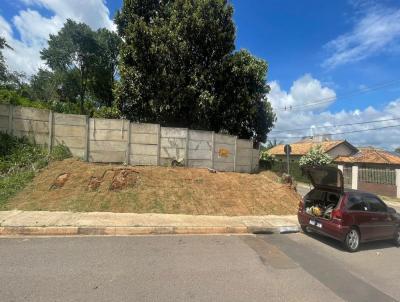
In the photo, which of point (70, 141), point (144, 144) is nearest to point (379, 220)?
point (144, 144)

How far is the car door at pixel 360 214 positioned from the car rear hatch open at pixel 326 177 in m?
0.46

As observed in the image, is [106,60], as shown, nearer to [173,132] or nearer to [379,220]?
[173,132]

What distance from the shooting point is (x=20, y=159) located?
40.4ft

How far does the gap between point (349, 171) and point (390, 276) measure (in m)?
26.2

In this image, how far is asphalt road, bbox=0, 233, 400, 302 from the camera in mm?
4922

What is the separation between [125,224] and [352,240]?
620 cm

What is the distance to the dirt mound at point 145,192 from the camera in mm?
10688

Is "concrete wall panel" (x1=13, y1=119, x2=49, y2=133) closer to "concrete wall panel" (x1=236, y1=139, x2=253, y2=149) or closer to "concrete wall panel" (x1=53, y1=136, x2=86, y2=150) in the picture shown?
"concrete wall panel" (x1=53, y1=136, x2=86, y2=150)

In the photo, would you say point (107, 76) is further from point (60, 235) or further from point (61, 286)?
point (61, 286)

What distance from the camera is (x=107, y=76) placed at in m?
35.0

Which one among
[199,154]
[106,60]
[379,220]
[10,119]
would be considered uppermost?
[106,60]

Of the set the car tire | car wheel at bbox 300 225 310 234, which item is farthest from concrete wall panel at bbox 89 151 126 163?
the car tire

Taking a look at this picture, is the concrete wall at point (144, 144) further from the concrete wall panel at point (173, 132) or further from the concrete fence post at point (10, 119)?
the concrete fence post at point (10, 119)

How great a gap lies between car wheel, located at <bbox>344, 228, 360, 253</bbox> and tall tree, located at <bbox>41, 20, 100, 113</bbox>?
30613 millimetres
